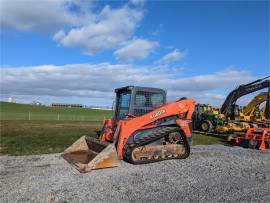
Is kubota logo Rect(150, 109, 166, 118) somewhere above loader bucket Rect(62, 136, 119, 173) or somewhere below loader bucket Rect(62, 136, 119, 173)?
above

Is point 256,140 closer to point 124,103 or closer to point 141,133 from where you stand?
point 124,103

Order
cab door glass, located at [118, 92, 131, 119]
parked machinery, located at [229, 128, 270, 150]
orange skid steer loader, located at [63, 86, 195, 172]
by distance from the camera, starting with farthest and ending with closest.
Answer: parked machinery, located at [229, 128, 270, 150], cab door glass, located at [118, 92, 131, 119], orange skid steer loader, located at [63, 86, 195, 172]

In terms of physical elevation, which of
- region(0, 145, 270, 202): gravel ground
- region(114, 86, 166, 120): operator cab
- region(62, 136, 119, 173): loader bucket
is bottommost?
region(0, 145, 270, 202): gravel ground

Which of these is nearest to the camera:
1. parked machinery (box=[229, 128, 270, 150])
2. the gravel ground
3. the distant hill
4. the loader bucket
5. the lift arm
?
the gravel ground

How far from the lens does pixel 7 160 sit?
1022cm

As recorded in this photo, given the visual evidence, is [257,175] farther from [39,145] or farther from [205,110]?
[205,110]

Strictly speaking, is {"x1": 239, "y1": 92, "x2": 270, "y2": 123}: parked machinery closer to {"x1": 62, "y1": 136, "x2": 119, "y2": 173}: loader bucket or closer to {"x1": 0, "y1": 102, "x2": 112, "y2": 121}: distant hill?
{"x1": 62, "y1": 136, "x2": 119, "y2": 173}: loader bucket

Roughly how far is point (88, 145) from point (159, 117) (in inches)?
101

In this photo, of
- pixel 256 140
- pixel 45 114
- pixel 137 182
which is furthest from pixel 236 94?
pixel 45 114

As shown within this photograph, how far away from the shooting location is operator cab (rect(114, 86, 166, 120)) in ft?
36.8

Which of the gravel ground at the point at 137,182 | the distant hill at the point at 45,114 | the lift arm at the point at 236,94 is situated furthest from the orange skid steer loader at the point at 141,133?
the distant hill at the point at 45,114

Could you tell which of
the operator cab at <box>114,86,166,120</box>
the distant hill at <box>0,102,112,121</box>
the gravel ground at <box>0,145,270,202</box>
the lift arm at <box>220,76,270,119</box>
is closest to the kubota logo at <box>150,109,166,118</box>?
the operator cab at <box>114,86,166,120</box>

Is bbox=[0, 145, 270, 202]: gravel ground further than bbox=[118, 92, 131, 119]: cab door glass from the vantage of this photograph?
No

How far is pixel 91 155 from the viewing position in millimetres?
10695
